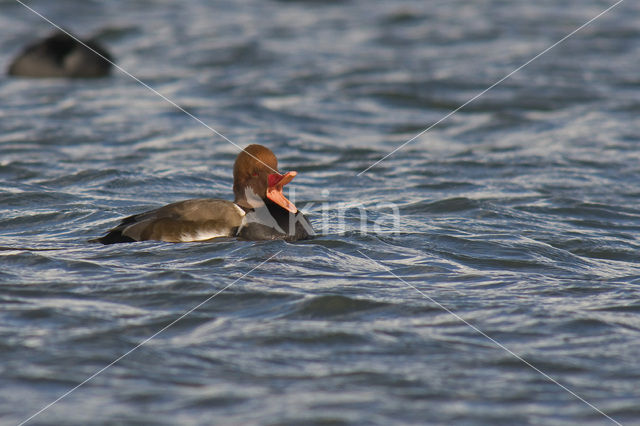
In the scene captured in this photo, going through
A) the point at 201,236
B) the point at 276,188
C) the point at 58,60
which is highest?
the point at 58,60

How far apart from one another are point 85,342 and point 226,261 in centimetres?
173

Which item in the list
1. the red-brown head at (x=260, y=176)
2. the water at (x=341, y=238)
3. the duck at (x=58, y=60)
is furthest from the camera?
the duck at (x=58, y=60)

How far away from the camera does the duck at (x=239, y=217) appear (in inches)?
277

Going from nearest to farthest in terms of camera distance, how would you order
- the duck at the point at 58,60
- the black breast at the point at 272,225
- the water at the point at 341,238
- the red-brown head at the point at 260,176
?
the water at the point at 341,238, the black breast at the point at 272,225, the red-brown head at the point at 260,176, the duck at the point at 58,60

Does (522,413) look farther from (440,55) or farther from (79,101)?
(440,55)

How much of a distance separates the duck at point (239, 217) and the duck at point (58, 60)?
9435 mm

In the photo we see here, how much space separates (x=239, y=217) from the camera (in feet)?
23.5

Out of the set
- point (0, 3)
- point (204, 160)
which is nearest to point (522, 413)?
point (204, 160)

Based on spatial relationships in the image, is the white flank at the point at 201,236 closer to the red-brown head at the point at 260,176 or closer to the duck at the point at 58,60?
the red-brown head at the point at 260,176

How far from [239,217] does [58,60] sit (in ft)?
33.1

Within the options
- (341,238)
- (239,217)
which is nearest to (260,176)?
(239,217)

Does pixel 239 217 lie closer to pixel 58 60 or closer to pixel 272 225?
A: pixel 272 225

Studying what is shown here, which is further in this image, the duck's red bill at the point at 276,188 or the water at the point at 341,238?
the duck's red bill at the point at 276,188

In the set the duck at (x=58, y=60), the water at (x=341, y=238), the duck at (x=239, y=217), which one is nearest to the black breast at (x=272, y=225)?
the duck at (x=239, y=217)
